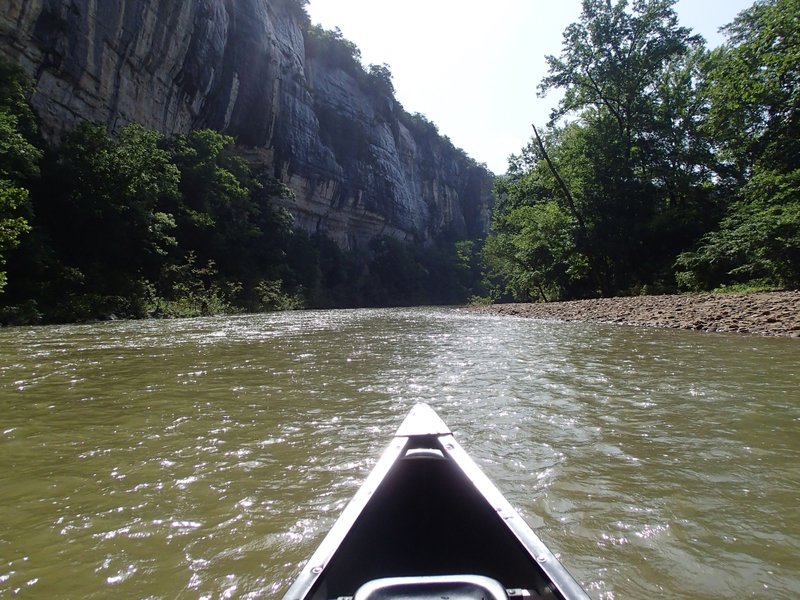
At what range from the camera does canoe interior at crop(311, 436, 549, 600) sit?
1.71 metres

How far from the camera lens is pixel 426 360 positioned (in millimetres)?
7324

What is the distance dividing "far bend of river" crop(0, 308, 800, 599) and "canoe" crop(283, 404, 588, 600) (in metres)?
0.33

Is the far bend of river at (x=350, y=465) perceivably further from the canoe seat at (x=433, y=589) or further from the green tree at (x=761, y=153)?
the green tree at (x=761, y=153)

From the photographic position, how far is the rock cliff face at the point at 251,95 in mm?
21094

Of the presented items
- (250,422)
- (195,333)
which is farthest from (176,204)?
(250,422)

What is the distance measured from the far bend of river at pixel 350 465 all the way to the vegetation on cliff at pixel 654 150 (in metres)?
14.4

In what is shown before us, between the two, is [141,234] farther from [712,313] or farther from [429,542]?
[429,542]

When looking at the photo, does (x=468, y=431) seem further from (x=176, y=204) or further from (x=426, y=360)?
(x=176, y=204)

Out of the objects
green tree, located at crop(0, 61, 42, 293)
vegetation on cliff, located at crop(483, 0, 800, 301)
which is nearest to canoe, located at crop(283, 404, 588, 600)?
green tree, located at crop(0, 61, 42, 293)

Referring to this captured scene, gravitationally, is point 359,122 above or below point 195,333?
above

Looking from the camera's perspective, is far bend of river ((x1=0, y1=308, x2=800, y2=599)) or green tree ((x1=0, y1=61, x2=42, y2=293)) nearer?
far bend of river ((x1=0, y1=308, x2=800, y2=599))

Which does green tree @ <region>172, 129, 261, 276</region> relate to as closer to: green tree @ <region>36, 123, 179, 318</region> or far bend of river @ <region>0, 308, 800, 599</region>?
green tree @ <region>36, 123, 179, 318</region>

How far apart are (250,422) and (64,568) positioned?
201 cm

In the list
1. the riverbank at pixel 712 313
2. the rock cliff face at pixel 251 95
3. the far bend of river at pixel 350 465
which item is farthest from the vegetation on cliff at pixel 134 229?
the riverbank at pixel 712 313
